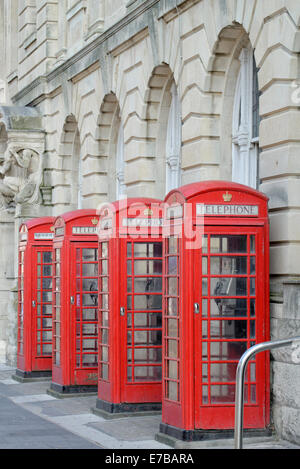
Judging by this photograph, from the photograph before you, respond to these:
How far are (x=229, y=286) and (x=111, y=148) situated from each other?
855cm

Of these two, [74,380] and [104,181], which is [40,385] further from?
[104,181]

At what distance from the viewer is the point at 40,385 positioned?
18.8 meters

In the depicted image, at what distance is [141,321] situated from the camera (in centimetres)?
1439

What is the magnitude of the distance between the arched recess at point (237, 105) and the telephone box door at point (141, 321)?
1.52 m

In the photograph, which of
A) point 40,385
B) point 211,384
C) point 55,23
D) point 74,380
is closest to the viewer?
point 211,384

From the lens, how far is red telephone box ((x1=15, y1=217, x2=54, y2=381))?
19.5m

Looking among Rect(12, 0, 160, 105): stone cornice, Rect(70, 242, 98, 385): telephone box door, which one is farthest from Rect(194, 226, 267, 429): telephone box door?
Rect(12, 0, 160, 105): stone cornice

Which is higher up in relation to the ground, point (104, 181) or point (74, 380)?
point (104, 181)

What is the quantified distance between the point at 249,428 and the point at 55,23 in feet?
45.6

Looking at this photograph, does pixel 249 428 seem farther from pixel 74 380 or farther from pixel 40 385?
pixel 40 385
